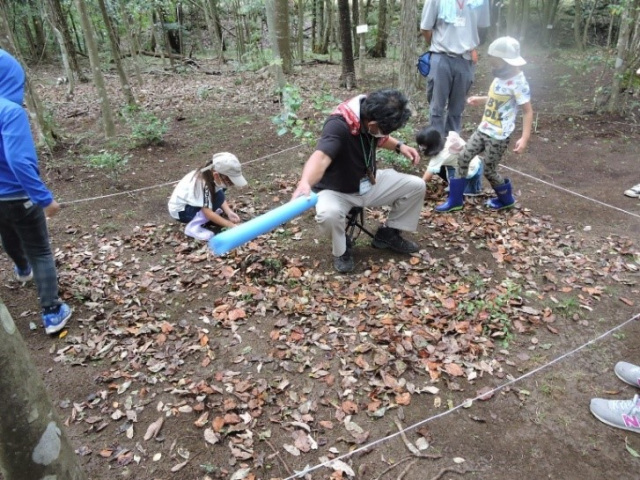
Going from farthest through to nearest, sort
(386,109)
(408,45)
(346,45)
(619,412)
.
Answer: (346,45)
(408,45)
(386,109)
(619,412)

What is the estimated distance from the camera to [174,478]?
2561 mm

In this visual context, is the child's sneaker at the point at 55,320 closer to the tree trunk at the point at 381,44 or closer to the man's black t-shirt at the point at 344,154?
the man's black t-shirt at the point at 344,154

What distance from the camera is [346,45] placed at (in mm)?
10086

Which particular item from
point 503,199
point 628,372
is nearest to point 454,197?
point 503,199

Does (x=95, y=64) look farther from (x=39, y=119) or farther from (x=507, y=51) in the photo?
(x=507, y=51)

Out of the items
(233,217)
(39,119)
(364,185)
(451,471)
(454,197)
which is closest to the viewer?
(451,471)

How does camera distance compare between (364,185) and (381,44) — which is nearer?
(364,185)

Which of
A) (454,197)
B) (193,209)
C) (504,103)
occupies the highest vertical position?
(504,103)

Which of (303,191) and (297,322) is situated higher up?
(303,191)

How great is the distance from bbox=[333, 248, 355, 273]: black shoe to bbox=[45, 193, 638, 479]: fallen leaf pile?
100mm

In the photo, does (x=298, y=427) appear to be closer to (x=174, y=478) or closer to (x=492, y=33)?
(x=174, y=478)

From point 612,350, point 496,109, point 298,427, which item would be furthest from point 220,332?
point 496,109

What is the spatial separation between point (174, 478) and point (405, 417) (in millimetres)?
1461

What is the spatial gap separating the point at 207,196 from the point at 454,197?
9.43 ft
